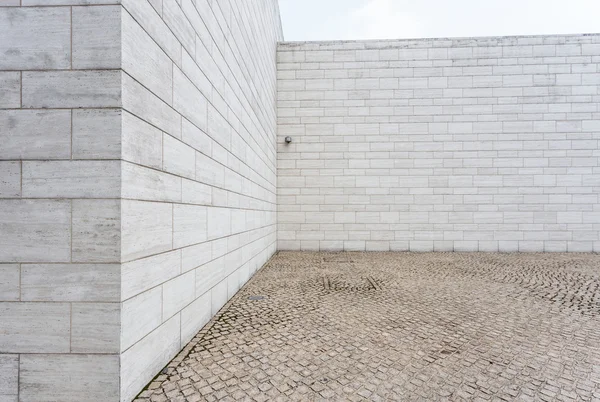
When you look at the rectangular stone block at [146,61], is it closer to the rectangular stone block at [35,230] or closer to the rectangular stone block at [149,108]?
the rectangular stone block at [149,108]

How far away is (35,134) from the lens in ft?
6.32

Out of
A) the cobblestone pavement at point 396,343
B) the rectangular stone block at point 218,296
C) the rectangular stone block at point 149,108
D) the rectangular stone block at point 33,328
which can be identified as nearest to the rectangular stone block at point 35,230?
the rectangular stone block at point 33,328

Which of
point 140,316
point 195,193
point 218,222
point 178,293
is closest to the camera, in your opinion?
point 140,316

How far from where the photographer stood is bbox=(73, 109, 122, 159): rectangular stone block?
1.92 meters

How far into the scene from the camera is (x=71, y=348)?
191cm

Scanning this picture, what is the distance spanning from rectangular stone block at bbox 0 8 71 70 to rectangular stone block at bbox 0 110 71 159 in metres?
0.31

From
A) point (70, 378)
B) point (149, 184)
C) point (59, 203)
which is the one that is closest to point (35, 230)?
point (59, 203)

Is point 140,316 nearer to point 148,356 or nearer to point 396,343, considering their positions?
point 148,356

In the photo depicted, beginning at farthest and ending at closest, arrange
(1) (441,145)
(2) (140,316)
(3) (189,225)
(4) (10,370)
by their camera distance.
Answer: (1) (441,145), (3) (189,225), (2) (140,316), (4) (10,370)

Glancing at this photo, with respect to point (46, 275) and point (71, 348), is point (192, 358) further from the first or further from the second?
point (46, 275)

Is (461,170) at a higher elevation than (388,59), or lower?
lower

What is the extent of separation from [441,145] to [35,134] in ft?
31.7

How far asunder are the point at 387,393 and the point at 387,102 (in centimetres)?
881

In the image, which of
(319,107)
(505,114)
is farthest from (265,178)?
(505,114)
